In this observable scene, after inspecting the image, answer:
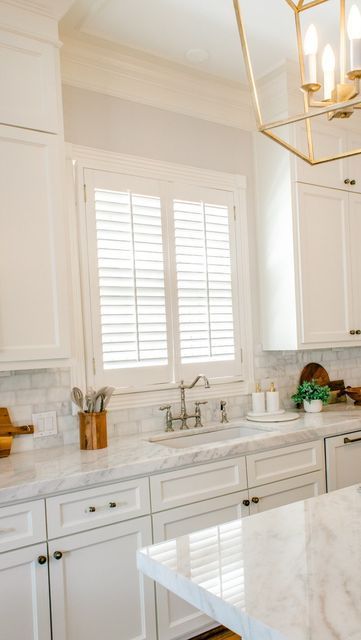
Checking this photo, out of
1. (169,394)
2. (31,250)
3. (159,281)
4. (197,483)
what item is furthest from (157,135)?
(197,483)

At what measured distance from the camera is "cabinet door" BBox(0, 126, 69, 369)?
216 centimetres

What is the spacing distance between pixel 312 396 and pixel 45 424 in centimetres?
170

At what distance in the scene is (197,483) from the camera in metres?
2.36

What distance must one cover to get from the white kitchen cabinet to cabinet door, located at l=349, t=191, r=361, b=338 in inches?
30.7

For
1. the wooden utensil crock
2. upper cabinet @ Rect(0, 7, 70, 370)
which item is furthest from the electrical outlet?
upper cabinet @ Rect(0, 7, 70, 370)

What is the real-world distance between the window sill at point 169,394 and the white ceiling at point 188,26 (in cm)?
186

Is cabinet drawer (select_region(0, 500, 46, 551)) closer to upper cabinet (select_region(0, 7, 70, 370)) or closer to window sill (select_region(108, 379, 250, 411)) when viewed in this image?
upper cabinet (select_region(0, 7, 70, 370))

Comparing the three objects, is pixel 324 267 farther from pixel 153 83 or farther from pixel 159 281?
pixel 153 83

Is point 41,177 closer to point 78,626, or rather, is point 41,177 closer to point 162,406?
point 162,406

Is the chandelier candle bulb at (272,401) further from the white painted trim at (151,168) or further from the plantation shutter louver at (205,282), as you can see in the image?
the white painted trim at (151,168)

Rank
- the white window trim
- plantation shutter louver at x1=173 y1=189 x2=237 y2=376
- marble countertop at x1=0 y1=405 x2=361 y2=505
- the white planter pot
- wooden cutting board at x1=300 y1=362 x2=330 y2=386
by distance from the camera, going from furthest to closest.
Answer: wooden cutting board at x1=300 y1=362 x2=330 y2=386, the white planter pot, plantation shutter louver at x1=173 y1=189 x2=237 y2=376, the white window trim, marble countertop at x1=0 y1=405 x2=361 y2=505

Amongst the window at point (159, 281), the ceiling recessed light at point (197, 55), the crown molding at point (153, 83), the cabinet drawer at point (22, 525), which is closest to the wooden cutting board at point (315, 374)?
the window at point (159, 281)

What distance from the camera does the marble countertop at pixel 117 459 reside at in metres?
1.93

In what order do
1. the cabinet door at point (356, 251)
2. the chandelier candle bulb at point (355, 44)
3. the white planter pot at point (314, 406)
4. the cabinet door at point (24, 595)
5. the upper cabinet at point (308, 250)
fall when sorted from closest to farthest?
the chandelier candle bulb at point (355, 44), the cabinet door at point (24, 595), the upper cabinet at point (308, 250), the white planter pot at point (314, 406), the cabinet door at point (356, 251)
